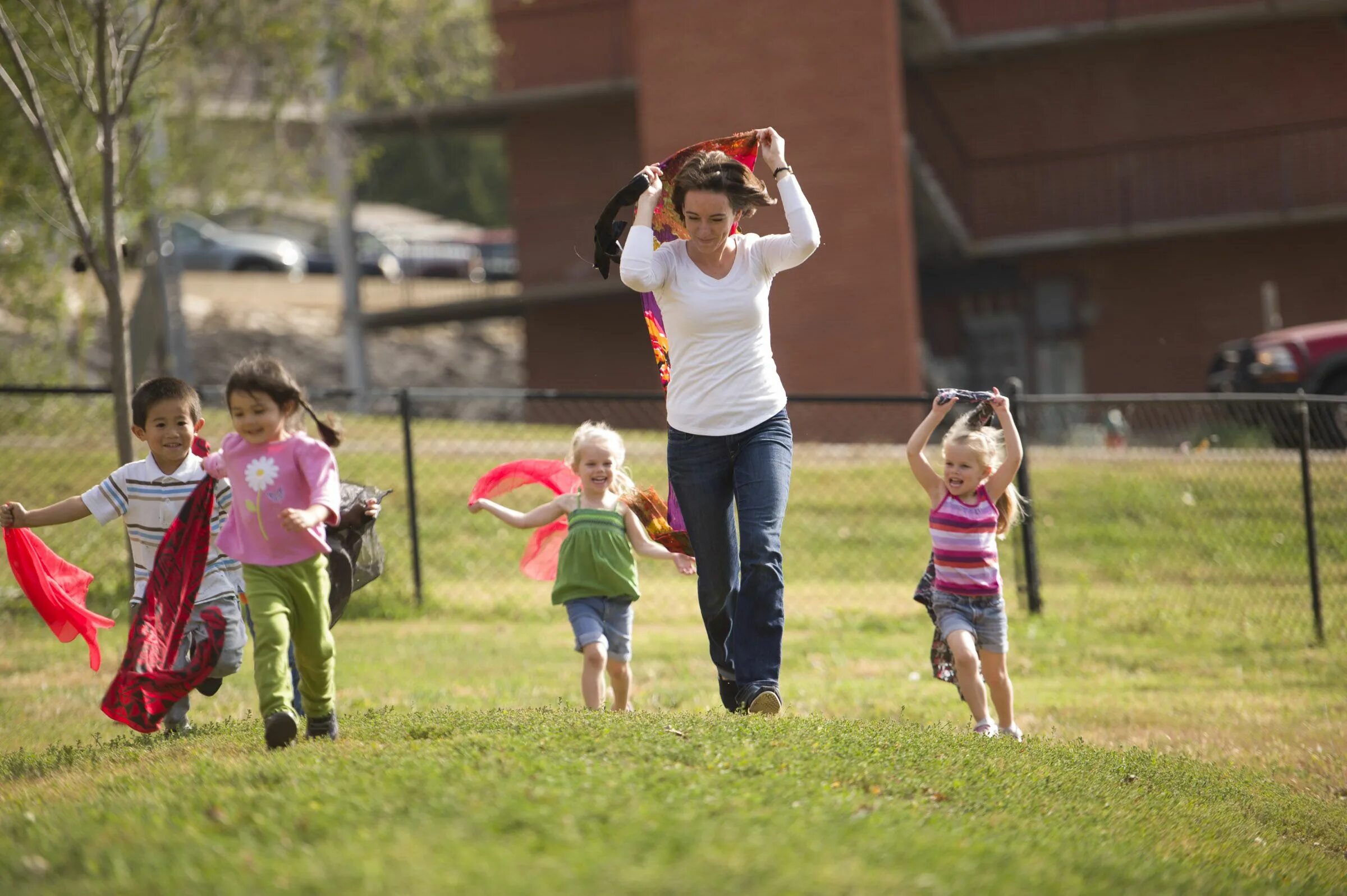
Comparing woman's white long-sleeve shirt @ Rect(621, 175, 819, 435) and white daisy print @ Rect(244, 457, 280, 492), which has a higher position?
woman's white long-sleeve shirt @ Rect(621, 175, 819, 435)

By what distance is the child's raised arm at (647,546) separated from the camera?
22.5 feet

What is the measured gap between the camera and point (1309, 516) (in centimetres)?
1015

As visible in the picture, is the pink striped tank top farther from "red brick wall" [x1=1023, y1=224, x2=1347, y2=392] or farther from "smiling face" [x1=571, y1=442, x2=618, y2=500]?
"red brick wall" [x1=1023, y1=224, x2=1347, y2=392]

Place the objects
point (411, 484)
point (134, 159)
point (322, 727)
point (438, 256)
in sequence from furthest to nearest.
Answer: point (438, 256)
point (411, 484)
point (134, 159)
point (322, 727)

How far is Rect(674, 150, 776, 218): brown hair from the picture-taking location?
582cm

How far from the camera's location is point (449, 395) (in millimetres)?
11203

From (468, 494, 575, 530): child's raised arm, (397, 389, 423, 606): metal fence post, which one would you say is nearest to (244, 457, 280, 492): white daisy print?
(468, 494, 575, 530): child's raised arm

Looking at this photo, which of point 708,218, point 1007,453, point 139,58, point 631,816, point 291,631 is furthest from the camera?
point 139,58

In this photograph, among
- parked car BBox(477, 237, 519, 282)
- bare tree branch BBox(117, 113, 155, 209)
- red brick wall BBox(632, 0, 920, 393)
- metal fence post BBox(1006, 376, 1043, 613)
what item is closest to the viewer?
bare tree branch BBox(117, 113, 155, 209)

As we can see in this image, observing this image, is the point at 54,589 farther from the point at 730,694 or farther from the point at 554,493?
the point at 730,694

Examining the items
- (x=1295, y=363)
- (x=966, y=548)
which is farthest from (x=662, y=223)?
(x=1295, y=363)

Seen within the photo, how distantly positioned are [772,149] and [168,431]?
2.70 meters

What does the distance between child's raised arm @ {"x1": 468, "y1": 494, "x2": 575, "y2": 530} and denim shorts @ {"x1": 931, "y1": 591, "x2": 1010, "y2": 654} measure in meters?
1.81

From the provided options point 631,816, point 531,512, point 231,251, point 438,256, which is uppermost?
point 231,251
